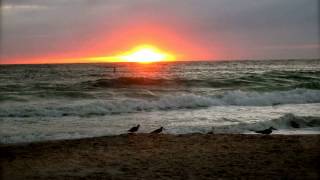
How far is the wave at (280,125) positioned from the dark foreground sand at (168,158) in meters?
1.85

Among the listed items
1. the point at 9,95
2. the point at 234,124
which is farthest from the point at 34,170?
the point at 9,95

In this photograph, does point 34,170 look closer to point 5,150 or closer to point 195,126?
point 5,150

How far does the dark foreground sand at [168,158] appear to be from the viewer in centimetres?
710

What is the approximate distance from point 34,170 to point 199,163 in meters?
2.63

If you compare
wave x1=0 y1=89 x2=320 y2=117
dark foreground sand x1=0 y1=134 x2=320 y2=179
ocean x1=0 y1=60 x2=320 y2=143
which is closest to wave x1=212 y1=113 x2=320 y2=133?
ocean x1=0 y1=60 x2=320 y2=143

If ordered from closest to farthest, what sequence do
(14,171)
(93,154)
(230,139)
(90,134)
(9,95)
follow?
(14,171) < (93,154) < (230,139) < (90,134) < (9,95)

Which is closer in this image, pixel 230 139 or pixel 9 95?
pixel 230 139

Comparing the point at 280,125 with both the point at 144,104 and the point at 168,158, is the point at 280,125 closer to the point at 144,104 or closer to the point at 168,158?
the point at 168,158

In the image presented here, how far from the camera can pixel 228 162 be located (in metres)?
7.88

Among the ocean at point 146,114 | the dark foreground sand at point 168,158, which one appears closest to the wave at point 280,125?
the ocean at point 146,114

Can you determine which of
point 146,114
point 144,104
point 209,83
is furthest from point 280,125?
Result: point 209,83

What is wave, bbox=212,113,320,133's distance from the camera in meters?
12.8

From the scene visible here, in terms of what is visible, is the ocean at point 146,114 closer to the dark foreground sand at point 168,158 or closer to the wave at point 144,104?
the wave at point 144,104

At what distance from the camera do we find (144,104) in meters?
19.4
